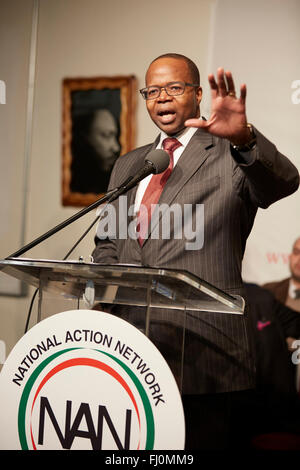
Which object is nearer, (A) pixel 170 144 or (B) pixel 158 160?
(B) pixel 158 160

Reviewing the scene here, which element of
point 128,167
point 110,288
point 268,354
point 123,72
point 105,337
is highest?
point 123,72

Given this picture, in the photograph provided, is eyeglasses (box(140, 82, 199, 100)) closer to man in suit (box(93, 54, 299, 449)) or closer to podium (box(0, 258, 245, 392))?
man in suit (box(93, 54, 299, 449))

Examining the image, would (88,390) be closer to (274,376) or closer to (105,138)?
(274,376)

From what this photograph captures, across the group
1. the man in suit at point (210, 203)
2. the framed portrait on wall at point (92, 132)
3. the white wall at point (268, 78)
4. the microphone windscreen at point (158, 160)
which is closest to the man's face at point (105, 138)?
the framed portrait on wall at point (92, 132)

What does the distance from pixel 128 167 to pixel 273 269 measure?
1.09 metres

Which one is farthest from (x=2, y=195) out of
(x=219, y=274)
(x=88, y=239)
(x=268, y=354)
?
(x=219, y=274)

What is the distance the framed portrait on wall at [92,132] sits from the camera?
3.27 m

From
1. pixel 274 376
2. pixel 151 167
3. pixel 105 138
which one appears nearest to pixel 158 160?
pixel 151 167

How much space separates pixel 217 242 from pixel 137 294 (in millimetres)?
493

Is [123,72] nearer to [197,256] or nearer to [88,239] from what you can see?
[88,239]

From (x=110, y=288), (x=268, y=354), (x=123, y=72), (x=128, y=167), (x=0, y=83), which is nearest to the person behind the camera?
(x=110, y=288)

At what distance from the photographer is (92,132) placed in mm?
3359

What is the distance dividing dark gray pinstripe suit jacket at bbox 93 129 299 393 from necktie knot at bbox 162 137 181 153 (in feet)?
0.22

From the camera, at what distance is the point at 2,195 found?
3498mm
